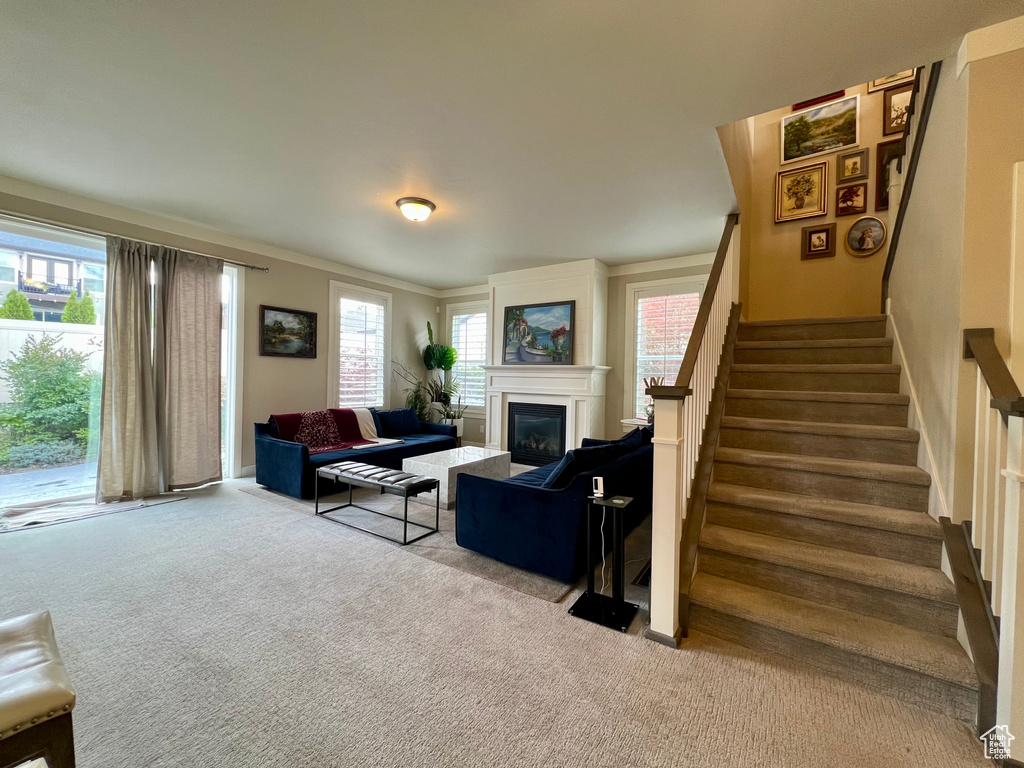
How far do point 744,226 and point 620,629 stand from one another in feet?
12.4

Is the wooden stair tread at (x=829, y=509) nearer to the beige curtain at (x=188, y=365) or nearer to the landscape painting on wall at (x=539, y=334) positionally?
the landscape painting on wall at (x=539, y=334)

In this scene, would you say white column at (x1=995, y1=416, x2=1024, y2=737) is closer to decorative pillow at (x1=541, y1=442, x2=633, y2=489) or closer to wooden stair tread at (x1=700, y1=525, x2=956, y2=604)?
wooden stair tread at (x1=700, y1=525, x2=956, y2=604)

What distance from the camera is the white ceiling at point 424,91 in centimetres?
178

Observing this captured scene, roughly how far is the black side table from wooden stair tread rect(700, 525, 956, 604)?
47 centimetres

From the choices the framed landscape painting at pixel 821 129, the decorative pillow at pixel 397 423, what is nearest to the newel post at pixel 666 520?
the framed landscape painting at pixel 821 129

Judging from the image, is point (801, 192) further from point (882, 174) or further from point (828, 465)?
point (828, 465)

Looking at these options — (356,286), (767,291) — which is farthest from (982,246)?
(356,286)

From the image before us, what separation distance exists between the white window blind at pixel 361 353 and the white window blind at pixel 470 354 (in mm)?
1264

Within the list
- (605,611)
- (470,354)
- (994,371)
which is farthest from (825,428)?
(470,354)

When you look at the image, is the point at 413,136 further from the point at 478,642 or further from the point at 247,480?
the point at 247,480

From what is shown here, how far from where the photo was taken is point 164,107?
240cm

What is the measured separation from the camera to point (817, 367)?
2953 millimetres

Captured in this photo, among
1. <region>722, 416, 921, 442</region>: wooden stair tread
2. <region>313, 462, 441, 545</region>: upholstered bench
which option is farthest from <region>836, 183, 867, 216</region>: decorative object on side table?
<region>313, 462, 441, 545</region>: upholstered bench

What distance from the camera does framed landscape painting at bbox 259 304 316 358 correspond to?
16.1ft
